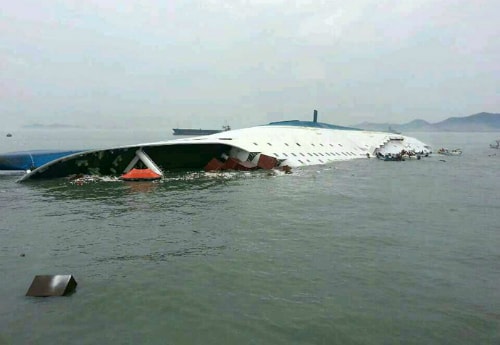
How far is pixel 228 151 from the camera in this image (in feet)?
141

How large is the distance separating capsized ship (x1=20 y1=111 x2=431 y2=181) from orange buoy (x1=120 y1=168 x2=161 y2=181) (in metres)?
1.03

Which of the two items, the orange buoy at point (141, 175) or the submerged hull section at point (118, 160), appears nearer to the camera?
the orange buoy at point (141, 175)

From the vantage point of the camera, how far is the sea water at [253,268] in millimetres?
8695

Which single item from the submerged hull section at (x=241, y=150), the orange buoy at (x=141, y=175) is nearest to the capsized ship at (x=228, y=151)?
the submerged hull section at (x=241, y=150)

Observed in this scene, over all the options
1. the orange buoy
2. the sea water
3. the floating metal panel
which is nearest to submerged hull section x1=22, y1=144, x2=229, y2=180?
the orange buoy

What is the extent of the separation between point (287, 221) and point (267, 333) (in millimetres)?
10237

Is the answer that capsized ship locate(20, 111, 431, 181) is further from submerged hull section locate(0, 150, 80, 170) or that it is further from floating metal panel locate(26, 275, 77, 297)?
floating metal panel locate(26, 275, 77, 297)

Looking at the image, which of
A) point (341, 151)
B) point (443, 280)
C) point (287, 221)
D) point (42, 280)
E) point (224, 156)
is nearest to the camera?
point (42, 280)

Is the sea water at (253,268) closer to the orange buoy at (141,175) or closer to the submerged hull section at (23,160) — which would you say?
the orange buoy at (141,175)

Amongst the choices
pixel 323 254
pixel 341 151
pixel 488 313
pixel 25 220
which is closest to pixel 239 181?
pixel 25 220

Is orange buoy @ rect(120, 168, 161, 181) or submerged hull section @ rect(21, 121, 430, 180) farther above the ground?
submerged hull section @ rect(21, 121, 430, 180)

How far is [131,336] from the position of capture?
329 inches

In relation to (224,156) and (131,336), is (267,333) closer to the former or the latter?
(131,336)

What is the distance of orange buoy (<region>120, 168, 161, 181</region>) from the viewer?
32.0m
